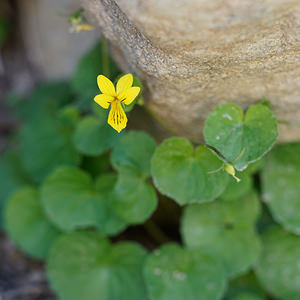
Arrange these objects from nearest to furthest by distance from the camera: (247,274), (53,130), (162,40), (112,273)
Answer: (162,40)
(112,273)
(247,274)
(53,130)

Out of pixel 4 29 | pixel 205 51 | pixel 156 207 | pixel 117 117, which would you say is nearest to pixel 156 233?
pixel 156 207

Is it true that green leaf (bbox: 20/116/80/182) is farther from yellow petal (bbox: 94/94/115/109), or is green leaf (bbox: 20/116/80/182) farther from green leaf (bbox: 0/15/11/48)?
green leaf (bbox: 0/15/11/48)

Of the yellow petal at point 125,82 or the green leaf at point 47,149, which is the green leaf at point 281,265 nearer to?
the green leaf at point 47,149

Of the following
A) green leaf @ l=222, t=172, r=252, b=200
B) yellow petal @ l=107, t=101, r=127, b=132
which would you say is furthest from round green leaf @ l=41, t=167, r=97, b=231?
yellow petal @ l=107, t=101, r=127, b=132

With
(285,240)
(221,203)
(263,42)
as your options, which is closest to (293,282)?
(285,240)

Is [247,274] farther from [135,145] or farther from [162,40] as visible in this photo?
[162,40]
